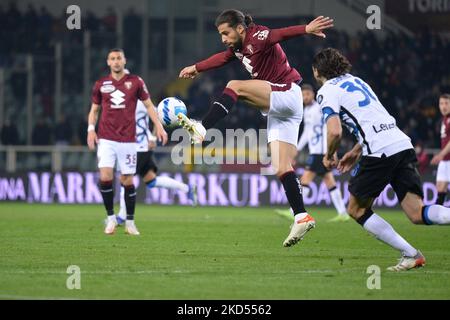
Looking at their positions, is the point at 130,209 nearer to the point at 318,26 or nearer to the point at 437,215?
the point at 318,26

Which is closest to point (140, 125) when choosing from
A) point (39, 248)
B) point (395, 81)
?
point (39, 248)

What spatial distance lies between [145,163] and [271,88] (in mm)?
6236

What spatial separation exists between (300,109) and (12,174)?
1437cm

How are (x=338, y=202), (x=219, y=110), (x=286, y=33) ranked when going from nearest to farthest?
(x=219, y=110) < (x=286, y=33) < (x=338, y=202)

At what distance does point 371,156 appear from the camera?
864 centimetres

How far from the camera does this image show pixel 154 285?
7480 mm

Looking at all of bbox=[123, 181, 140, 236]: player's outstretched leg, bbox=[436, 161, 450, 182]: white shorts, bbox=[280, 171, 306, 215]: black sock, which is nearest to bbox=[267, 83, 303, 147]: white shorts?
bbox=[280, 171, 306, 215]: black sock

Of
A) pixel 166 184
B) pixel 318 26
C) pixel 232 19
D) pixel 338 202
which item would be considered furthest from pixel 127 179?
pixel 338 202

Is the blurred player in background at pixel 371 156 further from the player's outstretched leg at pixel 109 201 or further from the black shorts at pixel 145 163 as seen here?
the black shorts at pixel 145 163

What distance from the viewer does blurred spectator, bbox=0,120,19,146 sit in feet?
83.3

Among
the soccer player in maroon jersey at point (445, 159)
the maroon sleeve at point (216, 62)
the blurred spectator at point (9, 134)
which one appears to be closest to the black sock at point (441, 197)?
the soccer player in maroon jersey at point (445, 159)

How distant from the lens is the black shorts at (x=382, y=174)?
28.3 ft

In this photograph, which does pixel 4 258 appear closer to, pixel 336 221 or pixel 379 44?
pixel 336 221

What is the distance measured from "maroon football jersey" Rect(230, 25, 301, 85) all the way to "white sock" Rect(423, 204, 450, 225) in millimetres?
2198
